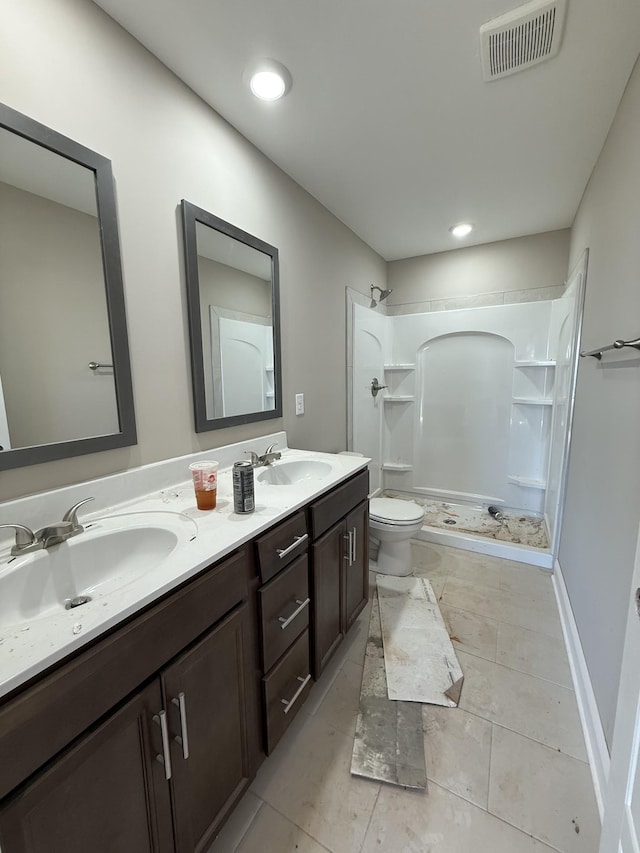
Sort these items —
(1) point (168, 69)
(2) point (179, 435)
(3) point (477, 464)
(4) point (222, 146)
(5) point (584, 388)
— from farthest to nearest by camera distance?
(3) point (477, 464)
(5) point (584, 388)
(4) point (222, 146)
(2) point (179, 435)
(1) point (168, 69)

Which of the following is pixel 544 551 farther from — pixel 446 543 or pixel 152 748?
pixel 152 748

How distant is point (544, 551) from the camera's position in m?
2.40

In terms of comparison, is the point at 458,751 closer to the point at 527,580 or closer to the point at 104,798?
the point at 104,798

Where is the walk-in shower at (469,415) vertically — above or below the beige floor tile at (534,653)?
above

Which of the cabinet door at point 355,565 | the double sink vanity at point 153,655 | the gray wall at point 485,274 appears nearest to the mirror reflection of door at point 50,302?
the double sink vanity at point 153,655

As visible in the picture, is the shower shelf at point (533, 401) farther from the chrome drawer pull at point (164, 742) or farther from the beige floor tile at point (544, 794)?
the chrome drawer pull at point (164, 742)

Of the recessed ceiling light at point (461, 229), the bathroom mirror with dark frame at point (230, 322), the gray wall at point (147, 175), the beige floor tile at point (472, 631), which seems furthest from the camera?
the recessed ceiling light at point (461, 229)

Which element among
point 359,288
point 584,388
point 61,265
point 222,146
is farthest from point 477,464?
point 61,265

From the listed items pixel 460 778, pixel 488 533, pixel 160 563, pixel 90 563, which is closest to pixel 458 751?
pixel 460 778

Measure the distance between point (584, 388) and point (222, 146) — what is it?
2052mm

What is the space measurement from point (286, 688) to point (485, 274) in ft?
10.7

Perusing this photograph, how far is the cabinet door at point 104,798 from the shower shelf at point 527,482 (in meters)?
3.06

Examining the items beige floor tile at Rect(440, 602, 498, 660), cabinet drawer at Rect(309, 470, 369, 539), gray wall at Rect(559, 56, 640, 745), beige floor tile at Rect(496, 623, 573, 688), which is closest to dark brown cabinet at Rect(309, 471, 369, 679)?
cabinet drawer at Rect(309, 470, 369, 539)

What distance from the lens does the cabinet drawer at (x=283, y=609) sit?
1061mm
